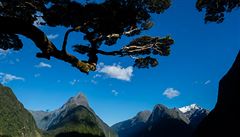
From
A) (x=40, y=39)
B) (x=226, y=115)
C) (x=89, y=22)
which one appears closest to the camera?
(x=40, y=39)

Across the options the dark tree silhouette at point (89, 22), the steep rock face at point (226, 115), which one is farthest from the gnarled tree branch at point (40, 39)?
the steep rock face at point (226, 115)

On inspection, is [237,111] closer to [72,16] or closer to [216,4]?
[216,4]

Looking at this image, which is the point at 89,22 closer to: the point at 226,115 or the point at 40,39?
the point at 40,39

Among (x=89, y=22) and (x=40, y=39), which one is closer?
(x=40, y=39)

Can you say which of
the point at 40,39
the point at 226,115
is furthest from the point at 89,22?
the point at 226,115

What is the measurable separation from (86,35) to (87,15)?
35.9 inches

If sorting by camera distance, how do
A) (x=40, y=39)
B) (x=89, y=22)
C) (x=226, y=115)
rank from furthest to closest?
(x=226, y=115)
(x=89, y=22)
(x=40, y=39)

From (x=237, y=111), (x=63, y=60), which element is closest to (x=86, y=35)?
(x=63, y=60)

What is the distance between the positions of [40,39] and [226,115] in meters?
72.4

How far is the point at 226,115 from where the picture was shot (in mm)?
79625

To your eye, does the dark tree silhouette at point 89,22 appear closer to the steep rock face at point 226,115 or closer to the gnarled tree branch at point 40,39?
the gnarled tree branch at point 40,39

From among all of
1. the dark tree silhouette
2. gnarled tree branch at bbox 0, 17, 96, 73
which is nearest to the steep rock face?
the dark tree silhouette

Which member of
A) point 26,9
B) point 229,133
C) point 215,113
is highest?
point 215,113

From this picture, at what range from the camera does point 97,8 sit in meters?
15.4
